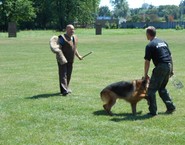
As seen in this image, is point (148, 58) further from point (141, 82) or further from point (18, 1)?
point (18, 1)

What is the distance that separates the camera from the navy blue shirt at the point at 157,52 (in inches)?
360

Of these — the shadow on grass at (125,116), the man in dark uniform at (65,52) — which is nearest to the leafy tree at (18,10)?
the man in dark uniform at (65,52)

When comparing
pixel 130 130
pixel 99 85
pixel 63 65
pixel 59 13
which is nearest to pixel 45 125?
pixel 130 130

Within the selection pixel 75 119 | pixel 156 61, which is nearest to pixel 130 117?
pixel 75 119

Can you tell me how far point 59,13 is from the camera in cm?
9694

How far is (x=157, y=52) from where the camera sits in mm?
9211

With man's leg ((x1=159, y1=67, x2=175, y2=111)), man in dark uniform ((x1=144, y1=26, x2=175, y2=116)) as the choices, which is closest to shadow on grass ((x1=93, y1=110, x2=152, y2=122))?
man in dark uniform ((x1=144, y1=26, x2=175, y2=116))

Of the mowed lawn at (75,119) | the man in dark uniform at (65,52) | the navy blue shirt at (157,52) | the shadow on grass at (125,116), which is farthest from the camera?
the man in dark uniform at (65,52)

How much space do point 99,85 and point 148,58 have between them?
5.63 meters

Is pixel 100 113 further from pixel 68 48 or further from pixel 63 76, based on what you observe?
pixel 68 48

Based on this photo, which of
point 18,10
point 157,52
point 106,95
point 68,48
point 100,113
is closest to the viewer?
point 157,52

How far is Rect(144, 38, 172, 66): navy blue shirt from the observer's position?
9.14 m

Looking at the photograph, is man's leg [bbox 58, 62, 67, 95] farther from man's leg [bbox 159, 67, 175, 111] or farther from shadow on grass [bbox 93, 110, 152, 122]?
man's leg [bbox 159, 67, 175, 111]

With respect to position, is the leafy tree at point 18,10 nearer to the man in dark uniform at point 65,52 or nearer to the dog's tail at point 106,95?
the man in dark uniform at point 65,52
